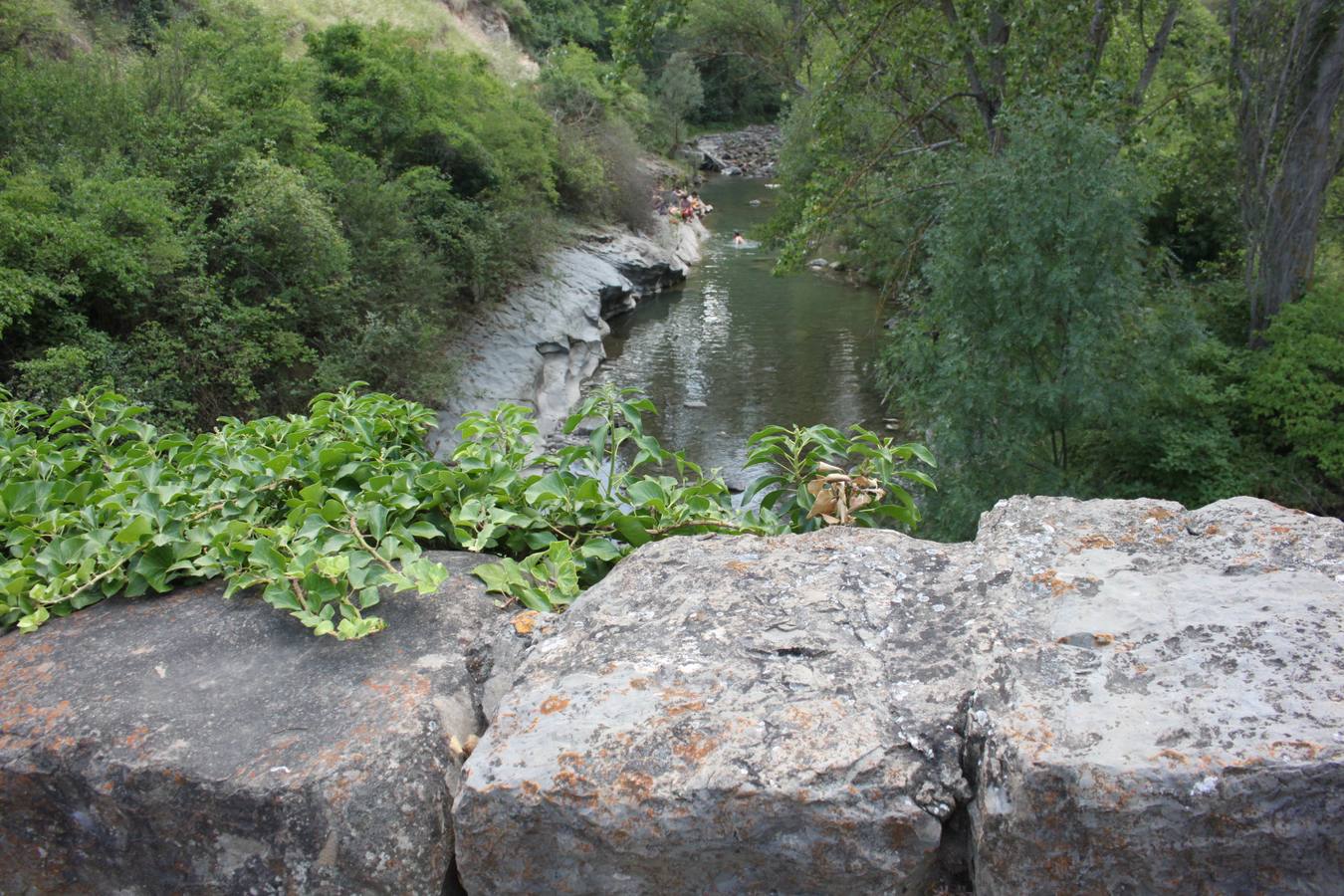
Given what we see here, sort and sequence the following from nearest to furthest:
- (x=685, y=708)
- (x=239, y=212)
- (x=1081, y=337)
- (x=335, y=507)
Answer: (x=685, y=708) < (x=335, y=507) < (x=1081, y=337) < (x=239, y=212)

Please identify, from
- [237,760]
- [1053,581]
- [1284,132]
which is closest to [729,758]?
[1053,581]

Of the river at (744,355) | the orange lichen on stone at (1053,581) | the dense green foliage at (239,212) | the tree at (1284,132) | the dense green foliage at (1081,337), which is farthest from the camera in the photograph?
the river at (744,355)

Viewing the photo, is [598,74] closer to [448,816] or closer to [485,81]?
[485,81]

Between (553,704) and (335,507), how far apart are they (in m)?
0.90

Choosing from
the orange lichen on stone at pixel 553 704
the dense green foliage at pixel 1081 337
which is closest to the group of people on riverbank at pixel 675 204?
the dense green foliage at pixel 1081 337

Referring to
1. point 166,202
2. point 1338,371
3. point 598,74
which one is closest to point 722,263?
point 598,74

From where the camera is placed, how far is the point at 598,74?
988 inches

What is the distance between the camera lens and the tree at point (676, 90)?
41.2m

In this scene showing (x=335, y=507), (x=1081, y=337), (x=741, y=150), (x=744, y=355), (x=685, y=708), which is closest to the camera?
(x=685, y=708)

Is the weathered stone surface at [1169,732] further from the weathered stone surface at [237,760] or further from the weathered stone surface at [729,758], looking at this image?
the weathered stone surface at [237,760]

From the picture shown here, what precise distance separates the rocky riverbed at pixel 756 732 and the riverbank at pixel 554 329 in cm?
871

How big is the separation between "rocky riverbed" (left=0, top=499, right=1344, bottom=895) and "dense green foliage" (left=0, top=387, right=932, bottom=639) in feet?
0.45

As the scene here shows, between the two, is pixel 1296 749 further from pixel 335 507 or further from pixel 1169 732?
pixel 335 507

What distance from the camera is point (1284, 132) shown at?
29.6 ft
